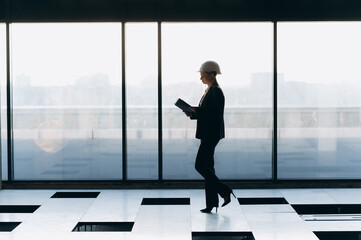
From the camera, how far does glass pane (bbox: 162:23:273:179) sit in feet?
21.0

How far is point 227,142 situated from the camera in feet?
21.1

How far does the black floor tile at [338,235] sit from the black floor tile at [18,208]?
2738 mm

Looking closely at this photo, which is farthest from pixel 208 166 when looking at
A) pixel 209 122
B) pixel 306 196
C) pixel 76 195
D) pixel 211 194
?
pixel 76 195

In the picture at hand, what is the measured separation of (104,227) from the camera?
15.4 ft

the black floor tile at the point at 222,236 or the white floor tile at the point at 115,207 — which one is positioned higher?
the white floor tile at the point at 115,207

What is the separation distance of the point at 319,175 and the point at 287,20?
188 centimetres

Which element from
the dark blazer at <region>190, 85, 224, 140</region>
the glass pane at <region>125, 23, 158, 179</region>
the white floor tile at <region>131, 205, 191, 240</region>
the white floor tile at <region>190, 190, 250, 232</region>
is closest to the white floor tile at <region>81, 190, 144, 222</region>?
the white floor tile at <region>131, 205, 191, 240</region>

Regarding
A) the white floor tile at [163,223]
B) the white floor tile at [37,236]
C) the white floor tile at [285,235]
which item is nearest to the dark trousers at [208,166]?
the white floor tile at [163,223]

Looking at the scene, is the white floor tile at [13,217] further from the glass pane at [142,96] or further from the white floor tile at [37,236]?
the glass pane at [142,96]

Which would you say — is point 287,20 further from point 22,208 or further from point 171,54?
point 22,208

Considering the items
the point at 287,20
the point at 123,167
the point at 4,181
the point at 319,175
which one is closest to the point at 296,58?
the point at 287,20

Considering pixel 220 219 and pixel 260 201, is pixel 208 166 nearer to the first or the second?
pixel 220 219

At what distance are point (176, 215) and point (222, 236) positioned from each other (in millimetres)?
789

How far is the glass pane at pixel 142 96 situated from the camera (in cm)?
640
